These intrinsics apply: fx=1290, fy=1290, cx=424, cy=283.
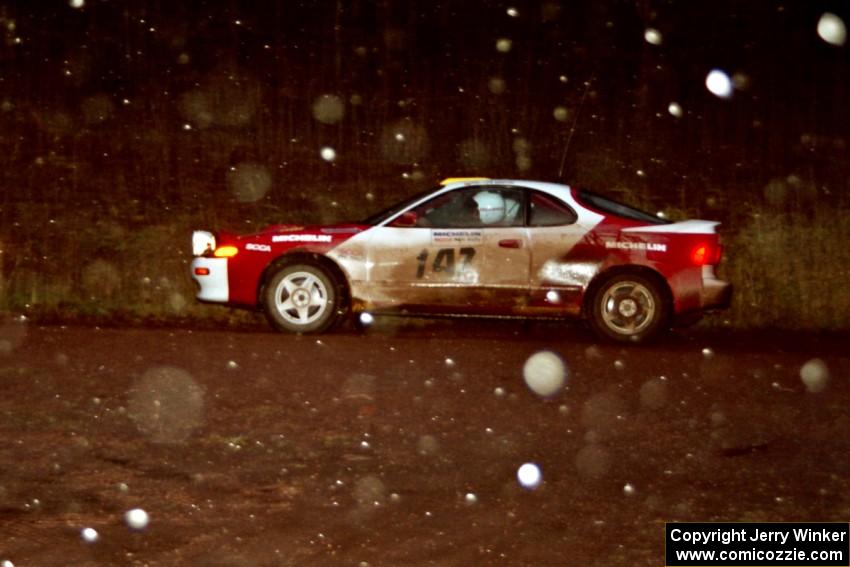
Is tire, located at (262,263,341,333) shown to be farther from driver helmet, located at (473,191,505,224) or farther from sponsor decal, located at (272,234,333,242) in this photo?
driver helmet, located at (473,191,505,224)

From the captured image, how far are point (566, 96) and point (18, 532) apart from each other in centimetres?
1297

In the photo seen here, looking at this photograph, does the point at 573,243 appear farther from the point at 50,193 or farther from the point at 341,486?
the point at 50,193

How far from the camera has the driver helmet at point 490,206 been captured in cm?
1116

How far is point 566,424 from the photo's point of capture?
7.39 meters

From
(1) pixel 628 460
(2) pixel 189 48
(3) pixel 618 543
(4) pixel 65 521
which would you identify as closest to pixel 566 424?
(1) pixel 628 460

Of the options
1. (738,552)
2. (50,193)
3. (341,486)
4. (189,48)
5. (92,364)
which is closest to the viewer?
(738,552)

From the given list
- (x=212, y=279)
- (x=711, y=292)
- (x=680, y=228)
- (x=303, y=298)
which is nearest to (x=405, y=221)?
(x=303, y=298)

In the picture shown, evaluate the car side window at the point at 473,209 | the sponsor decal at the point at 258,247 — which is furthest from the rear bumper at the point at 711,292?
the sponsor decal at the point at 258,247

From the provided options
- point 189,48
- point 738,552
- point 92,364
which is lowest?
point 738,552

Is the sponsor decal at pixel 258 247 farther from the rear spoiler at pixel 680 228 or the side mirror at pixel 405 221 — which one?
the rear spoiler at pixel 680 228

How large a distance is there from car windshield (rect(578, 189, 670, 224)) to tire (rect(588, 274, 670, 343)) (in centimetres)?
55

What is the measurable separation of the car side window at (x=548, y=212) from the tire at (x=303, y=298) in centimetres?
180

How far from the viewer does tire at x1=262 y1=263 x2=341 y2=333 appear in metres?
11.0

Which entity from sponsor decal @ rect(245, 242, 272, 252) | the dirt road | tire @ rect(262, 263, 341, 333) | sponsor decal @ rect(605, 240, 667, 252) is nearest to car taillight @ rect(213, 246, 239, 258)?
sponsor decal @ rect(245, 242, 272, 252)
